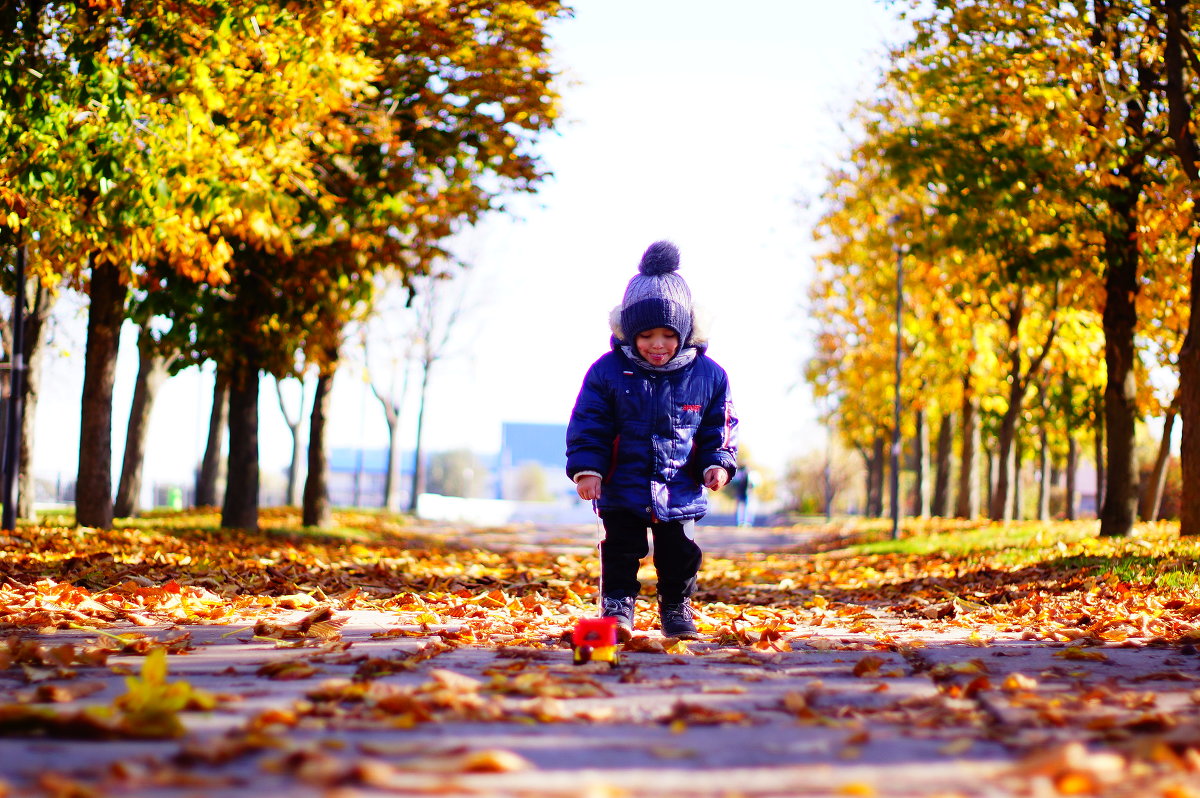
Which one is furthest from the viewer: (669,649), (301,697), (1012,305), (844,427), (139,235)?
(844,427)

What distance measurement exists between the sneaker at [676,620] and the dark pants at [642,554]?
0.03 m

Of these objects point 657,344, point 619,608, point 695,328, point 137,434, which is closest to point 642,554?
point 619,608

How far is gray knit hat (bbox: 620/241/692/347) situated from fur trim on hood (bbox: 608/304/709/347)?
0.03 m

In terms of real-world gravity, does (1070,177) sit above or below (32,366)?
above

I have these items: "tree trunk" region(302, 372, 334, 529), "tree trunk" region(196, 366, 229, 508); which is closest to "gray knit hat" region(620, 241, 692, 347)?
"tree trunk" region(302, 372, 334, 529)

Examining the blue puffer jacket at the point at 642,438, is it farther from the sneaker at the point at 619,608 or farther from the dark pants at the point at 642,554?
the sneaker at the point at 619,608

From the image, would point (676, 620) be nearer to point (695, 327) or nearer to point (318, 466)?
point (695, 327)

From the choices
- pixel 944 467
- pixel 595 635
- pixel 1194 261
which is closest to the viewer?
pixel 595 635

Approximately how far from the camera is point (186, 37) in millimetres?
10180

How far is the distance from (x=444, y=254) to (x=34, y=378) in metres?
8.70

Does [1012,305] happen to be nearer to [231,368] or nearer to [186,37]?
[231,368]

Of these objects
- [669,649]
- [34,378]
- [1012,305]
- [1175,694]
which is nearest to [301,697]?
[669,649]

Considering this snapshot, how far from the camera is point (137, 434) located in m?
20.5

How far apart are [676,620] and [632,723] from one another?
263 cm
